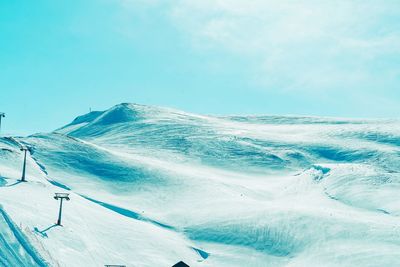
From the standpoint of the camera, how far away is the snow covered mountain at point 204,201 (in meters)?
26.1

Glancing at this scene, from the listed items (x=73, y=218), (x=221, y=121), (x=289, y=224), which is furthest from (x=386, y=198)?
(x=221, y=121)

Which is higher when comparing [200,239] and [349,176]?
[349,176]

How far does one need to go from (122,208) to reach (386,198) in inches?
782

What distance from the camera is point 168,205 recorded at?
38.9 metres

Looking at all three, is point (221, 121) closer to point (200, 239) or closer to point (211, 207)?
point (211, 207)

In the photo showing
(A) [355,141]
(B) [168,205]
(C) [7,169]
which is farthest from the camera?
(A) [355,141]

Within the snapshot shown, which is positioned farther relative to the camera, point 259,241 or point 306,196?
point 306,196

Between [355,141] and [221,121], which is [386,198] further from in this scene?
[221,121]

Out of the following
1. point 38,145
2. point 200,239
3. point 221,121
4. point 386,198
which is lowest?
point 200,239

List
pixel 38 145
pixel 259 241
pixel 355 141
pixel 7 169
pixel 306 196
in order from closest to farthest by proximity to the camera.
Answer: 1. pixel 259 241
2. pixel 7 169
3. pixel 306 196
4. pixel 38 145
5. pixel 355 141

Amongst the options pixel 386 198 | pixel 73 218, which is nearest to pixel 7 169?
pixel 73 218

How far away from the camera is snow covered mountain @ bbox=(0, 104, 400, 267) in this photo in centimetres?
2614

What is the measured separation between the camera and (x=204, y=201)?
39.6m

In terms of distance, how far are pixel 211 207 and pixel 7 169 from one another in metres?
13.8
